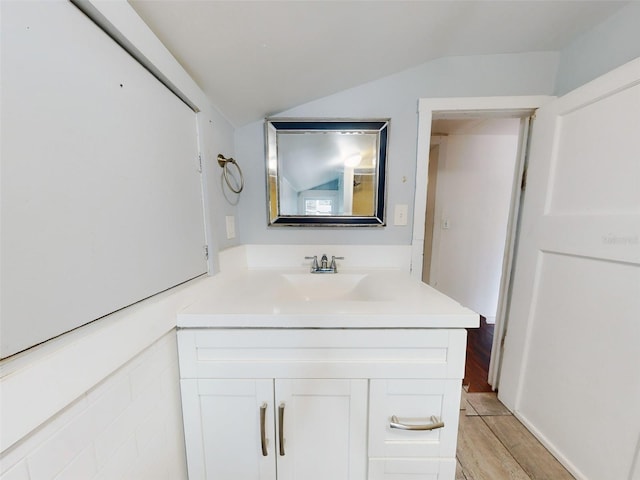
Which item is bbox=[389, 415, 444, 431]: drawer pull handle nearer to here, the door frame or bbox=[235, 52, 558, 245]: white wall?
the door frame

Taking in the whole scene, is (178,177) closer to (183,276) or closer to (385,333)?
(183,276)

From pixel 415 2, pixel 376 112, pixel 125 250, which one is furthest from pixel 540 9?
pixel 125 250

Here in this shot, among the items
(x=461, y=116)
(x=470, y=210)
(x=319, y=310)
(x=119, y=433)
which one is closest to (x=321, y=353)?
(x=319, y=310)

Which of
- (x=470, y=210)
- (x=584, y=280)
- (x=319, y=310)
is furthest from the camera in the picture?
(x=470, y=210)

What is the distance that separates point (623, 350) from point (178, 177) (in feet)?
5.38

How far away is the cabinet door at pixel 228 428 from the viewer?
0.66m

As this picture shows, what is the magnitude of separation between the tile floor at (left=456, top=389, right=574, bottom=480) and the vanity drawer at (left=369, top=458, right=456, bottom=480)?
382 mm

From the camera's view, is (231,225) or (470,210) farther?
(470,210)

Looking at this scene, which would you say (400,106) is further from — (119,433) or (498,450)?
(498,450)

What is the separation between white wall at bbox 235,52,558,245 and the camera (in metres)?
1.07

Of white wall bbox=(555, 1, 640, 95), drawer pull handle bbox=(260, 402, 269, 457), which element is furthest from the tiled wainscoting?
white wall bbox=(555, 1, 640, 95)

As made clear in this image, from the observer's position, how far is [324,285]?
1076 mm

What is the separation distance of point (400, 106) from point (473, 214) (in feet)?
5.36

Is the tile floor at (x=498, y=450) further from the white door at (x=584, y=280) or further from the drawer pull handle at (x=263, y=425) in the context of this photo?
the drawer pull handle at (x=263, y=425)
